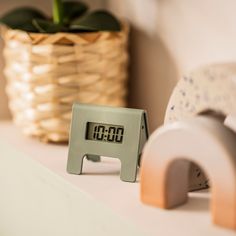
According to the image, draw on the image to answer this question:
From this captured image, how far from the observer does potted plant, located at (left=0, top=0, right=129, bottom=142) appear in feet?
3.50

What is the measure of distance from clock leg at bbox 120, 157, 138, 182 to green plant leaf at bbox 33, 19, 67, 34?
30cm

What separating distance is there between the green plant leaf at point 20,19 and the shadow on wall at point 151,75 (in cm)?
19

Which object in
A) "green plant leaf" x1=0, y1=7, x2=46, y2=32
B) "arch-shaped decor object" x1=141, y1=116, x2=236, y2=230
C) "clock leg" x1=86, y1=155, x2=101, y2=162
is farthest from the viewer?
"green plant leaf" x1=0, y1=7, x2=46, y2=32

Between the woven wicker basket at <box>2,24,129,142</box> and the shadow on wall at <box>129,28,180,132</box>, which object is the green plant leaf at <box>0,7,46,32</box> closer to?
the woven wicker basket at <box>2,24,129,142</box>

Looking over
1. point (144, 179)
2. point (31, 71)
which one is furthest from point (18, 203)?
point (144, 179)

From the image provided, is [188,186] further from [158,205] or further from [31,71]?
[31,71]

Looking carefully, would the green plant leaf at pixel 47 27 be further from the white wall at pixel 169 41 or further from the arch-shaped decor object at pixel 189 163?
the arch-shaped decor object at pixel 189 163

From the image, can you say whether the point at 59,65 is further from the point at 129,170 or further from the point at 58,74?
the point at 129,170

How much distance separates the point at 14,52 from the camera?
3.65 feet

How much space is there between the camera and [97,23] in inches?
42.4

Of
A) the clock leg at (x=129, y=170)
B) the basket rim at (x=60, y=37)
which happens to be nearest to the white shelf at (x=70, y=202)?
the clock leg at (x=129, y=170)

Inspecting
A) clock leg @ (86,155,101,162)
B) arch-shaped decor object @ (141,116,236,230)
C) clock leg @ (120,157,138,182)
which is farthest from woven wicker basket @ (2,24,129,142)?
arch-shaped decor object @ (141,116,236,230)

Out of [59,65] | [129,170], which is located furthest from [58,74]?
[129,170]

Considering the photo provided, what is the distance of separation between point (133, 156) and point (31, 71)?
29 cm
